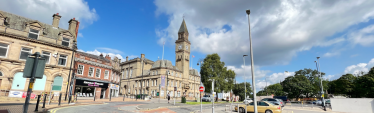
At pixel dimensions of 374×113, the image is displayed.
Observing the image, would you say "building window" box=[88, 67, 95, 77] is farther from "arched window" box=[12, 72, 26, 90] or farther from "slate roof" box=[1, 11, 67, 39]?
"arched window" box=[12, 72, 26, 90]

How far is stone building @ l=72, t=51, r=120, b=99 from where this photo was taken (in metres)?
30.5

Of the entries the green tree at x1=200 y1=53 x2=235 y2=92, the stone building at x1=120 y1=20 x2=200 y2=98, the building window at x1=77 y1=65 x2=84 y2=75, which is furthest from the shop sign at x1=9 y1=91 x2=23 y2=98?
the stone building at x1=120 y1=20 x2=200 y2=98

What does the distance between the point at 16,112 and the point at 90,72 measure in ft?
75.9

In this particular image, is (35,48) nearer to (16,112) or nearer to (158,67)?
(16,112)

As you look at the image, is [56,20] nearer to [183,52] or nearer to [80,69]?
[80,69]

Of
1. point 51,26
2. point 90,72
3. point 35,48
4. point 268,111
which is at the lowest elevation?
point 268,111

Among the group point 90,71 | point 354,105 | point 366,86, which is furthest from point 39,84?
point 366,86

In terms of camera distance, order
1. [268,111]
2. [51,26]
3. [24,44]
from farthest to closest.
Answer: [51,26] → [24,44] → [268,111]

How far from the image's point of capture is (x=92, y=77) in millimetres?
32500

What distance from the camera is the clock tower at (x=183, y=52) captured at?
6504 centimetres

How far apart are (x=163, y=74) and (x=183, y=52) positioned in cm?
1206

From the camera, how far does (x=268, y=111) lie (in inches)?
675

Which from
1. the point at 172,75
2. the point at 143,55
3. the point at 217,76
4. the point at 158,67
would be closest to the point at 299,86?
the point at 217,76

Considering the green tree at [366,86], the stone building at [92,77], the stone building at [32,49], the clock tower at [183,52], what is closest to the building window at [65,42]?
the stone building at [32,49]
